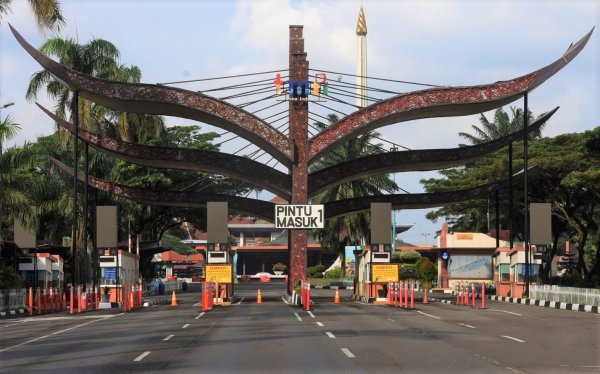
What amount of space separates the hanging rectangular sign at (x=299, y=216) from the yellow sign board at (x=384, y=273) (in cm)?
403

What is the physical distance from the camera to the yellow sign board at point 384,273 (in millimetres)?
45300

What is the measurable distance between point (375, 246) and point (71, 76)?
58.5 feet

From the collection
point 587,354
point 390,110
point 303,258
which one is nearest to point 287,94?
point 390,110

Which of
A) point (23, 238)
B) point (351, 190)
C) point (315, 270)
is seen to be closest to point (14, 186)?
point (23, 238)

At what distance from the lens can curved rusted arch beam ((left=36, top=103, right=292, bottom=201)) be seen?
51.9 m

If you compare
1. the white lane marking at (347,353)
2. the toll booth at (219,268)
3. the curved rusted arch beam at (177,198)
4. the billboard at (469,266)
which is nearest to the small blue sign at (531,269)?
the toll booth at (219,268)

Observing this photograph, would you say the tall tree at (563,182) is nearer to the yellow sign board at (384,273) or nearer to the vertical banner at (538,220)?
the vertical banner at (538,220)

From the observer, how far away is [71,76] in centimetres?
4603

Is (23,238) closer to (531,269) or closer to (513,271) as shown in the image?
(513,271)

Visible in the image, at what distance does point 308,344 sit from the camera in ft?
65.8

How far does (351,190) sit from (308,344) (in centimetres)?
5781

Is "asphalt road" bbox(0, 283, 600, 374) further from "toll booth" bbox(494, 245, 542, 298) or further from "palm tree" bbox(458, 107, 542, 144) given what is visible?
"palm tree" bbox(458, 107, 542, 144)

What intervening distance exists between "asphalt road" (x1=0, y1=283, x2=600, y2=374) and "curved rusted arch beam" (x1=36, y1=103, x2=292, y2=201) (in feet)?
70.3

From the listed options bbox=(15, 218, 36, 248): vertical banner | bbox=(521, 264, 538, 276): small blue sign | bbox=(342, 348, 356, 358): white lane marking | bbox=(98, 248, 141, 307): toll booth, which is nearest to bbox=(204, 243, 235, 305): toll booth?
bbox=(98, 248, 141, 307): toll booth
